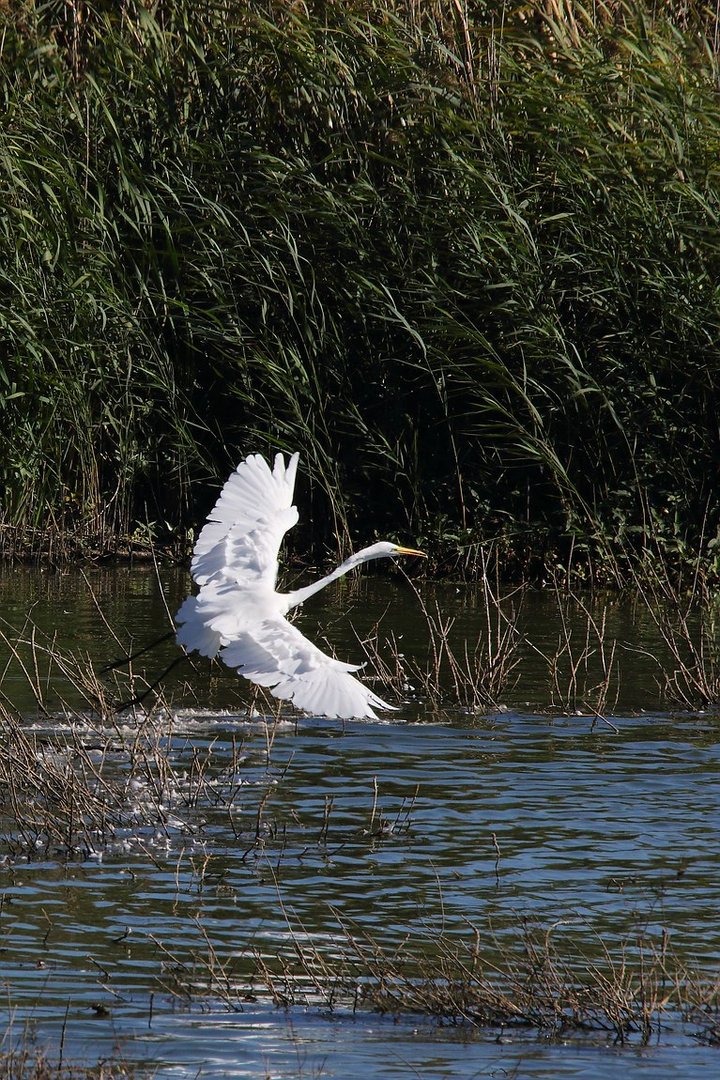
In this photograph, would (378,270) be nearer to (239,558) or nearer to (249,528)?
(249,528)

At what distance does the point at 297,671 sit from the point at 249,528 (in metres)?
1.53

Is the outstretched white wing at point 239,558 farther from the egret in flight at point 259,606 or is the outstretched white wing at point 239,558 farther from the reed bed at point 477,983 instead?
the reed bed at point 477,983

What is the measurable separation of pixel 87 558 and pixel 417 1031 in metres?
8.64

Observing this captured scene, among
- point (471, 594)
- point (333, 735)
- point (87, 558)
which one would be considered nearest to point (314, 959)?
point (333, 735)

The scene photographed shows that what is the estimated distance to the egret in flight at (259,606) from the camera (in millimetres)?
6602

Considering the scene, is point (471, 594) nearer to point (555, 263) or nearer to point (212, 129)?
point (555, 263)

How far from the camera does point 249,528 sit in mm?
8172

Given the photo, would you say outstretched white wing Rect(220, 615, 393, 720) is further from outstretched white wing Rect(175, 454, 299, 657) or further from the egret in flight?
outstretched white wing Rect(175, 454, 299, 657)

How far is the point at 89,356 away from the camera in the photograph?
1252 centimetres

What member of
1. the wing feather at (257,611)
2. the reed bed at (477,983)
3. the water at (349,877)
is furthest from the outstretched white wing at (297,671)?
the reed bed at (477,983)

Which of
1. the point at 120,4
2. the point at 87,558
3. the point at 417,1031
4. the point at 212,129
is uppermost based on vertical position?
the point at 120,4

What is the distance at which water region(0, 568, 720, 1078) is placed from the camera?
4605 mm

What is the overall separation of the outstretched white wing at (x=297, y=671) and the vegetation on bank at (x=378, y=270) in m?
5.05

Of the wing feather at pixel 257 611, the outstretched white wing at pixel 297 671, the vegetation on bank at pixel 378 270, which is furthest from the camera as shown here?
the vegetation on bank at pixel 378 270
